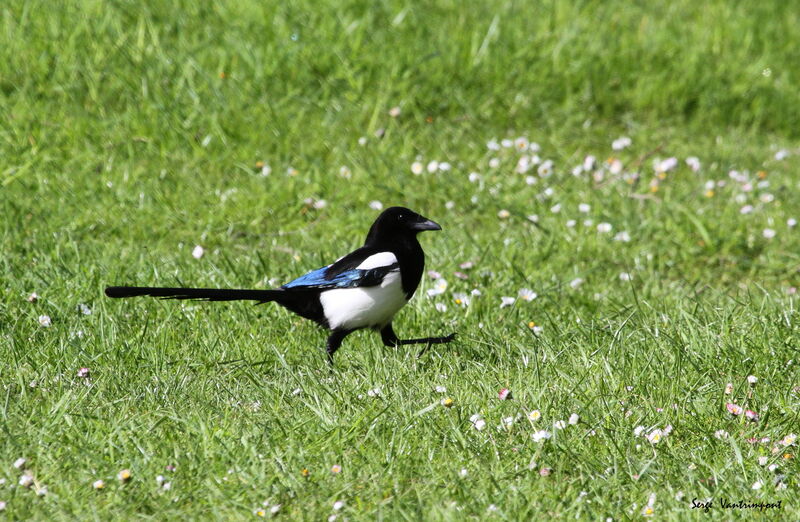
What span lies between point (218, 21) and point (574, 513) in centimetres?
518

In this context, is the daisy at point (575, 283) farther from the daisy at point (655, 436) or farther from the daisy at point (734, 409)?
the daisy at point (655, 436)

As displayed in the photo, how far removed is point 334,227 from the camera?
5820 millimetres

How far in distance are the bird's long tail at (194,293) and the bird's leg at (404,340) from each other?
46 centimetres

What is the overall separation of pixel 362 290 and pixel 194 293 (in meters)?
0.63

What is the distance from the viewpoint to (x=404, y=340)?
13.9ft

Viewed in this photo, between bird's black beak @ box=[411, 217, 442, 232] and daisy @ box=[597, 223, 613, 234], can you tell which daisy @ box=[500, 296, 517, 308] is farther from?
daisy @ box=[597, 223, 613, 234]

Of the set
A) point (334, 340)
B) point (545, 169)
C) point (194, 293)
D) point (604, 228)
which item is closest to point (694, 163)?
point (545, 169)

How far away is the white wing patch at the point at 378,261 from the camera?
4000 mm

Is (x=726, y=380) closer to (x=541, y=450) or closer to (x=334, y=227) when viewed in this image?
(x=541, y=450)

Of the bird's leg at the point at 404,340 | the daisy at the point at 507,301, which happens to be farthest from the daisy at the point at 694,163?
the bird's leg at the point at 404,340

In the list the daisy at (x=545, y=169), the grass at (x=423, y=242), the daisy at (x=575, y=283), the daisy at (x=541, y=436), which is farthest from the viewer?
the daisy at (x=545, y=169)

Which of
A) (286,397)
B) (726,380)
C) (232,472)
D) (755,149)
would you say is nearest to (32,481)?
(232,472)

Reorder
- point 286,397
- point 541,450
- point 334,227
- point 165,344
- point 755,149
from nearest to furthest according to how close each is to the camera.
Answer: point 541,450 → point 286,397 → point 165,344 → point 334,227 → point 755,149

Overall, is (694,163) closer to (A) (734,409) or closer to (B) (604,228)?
(B) (604,228)
